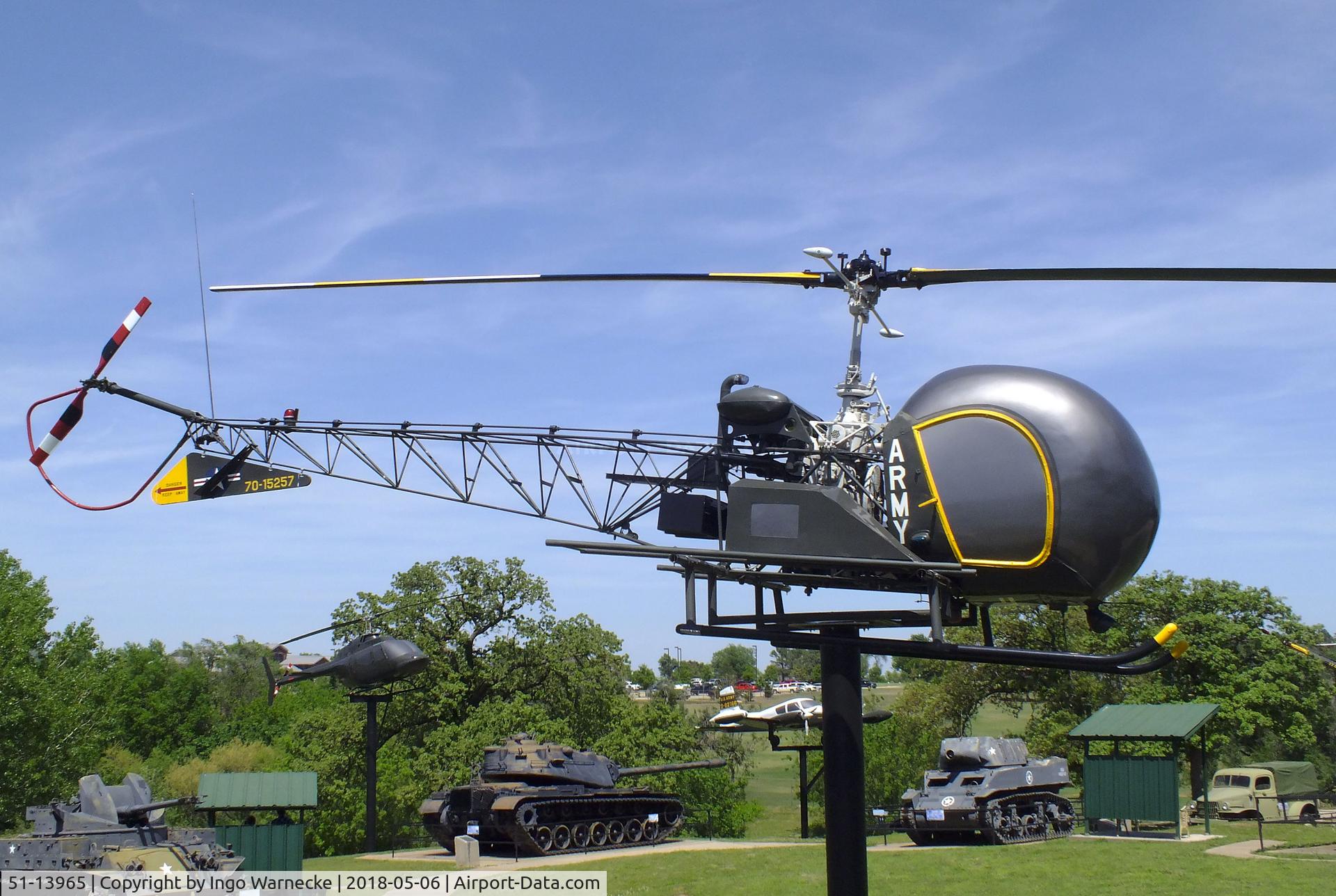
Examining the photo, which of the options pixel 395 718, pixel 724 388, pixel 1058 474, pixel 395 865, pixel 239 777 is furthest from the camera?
pixel 395 718

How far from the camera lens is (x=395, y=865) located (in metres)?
19.2

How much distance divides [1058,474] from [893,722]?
111ft

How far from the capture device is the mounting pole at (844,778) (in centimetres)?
768

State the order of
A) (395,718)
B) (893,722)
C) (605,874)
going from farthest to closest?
(893,722) < (395,718) < (605,874)

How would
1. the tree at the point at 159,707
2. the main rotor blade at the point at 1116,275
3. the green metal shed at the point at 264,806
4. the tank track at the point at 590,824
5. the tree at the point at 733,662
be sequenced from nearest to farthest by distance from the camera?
1. the main rotor blade at the point at 1116,275
2. the green metal shed at the point at 264,806
3. the tank track at the point at 590,824
4. the tree at the point at 159,707
5. the tree at the point at 733,662

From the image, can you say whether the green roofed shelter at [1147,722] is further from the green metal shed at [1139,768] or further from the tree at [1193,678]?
the tree at [1193,678]

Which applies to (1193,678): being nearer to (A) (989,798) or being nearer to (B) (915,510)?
(A) (989,798)

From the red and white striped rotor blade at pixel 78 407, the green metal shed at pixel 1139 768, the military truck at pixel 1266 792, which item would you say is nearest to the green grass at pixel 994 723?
the military truck at pixel 1266 792

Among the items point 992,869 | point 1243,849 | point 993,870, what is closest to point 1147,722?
point 1243,849

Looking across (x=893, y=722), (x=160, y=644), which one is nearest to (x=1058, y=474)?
(x=893, y=722)

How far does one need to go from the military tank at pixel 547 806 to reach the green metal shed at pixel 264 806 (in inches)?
93.9

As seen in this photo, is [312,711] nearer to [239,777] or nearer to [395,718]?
[395,718]

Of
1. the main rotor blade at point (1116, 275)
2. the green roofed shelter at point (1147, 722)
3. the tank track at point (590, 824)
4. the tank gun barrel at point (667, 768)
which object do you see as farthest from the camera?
the tank gun barrel at point (667, 768)

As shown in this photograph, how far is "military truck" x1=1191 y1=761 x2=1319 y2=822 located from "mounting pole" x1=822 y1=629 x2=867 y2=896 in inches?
783
